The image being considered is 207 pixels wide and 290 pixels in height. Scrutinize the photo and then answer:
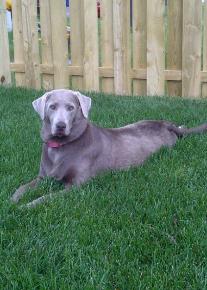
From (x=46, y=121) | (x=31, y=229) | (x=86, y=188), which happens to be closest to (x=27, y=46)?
(x=46, y=121)

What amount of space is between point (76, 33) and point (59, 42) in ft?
1.00

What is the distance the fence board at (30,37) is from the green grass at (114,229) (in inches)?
134

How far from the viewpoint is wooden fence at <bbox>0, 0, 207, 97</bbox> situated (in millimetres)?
6973

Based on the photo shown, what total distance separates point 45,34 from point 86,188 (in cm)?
451

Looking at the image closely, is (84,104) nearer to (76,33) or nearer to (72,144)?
(72,144)

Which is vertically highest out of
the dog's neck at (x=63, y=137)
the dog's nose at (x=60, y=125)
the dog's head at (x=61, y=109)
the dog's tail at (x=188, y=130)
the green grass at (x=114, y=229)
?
the dog's head at (x=61, y=109)

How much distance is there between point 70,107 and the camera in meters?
4.11

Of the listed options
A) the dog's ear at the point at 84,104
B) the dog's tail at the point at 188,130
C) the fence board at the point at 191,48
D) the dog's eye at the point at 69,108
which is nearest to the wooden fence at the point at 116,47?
the fence board at the point at 191,48

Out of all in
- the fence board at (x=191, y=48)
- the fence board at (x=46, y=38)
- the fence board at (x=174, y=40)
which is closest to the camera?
the fence board at (x=191, y=48)

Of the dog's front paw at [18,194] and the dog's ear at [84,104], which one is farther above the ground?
the dog's ear at [84,104]

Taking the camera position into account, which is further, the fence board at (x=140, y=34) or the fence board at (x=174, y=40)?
the fence board at (x=140, y=34)

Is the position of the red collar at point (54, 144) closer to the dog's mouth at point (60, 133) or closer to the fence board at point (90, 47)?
the dog's mouth at point (60, 133)

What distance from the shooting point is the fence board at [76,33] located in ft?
24.7

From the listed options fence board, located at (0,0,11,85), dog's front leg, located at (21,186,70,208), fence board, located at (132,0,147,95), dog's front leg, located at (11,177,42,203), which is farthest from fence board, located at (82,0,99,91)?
dog's front leg, located at (21,186,70,208)
